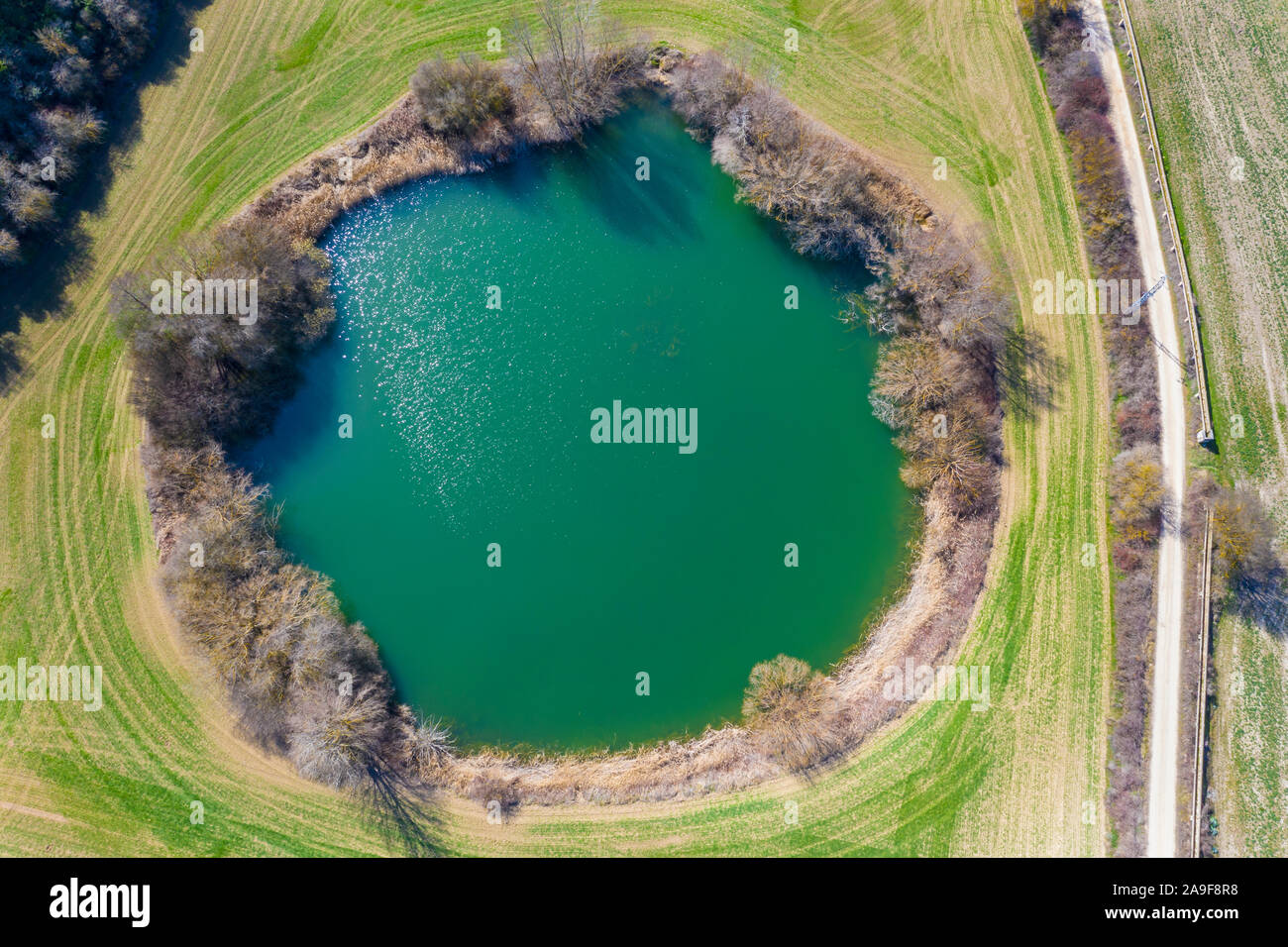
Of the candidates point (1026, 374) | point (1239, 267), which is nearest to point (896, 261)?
point (1026, 374)

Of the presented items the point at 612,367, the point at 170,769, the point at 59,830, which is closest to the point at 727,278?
the point at 612,367

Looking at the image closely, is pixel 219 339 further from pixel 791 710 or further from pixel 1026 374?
pixel 1026 374

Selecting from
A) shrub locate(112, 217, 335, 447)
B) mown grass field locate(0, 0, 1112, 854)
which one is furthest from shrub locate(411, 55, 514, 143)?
shrub locate(112, 217, 335, 447)

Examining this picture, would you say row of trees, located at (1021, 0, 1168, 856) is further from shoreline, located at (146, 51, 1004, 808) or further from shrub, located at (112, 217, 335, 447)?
shrub, located at (112, 217, 335, 447)

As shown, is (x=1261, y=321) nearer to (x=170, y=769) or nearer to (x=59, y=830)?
(x=170, y=769)

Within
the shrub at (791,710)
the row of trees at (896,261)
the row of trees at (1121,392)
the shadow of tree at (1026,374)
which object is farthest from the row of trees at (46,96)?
the row of trees at (1121,392)
